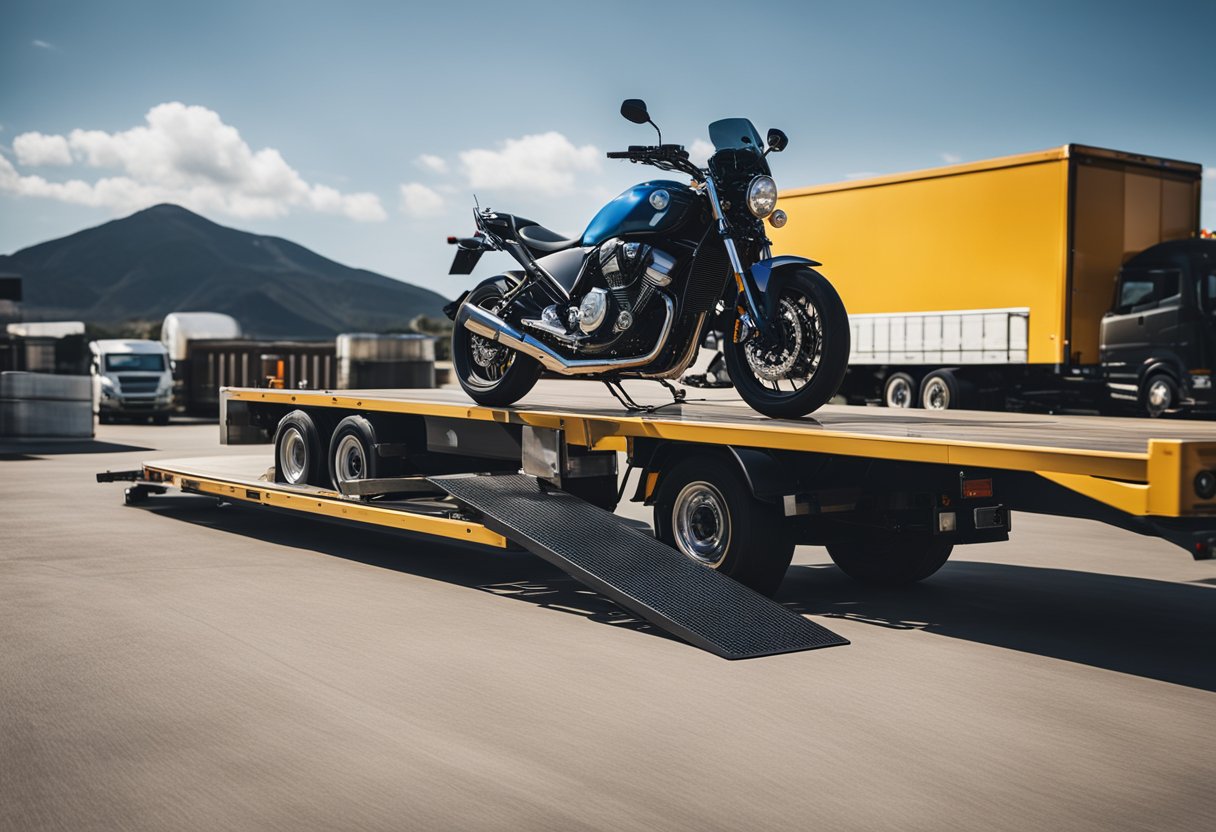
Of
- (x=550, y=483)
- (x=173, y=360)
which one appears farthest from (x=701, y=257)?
(x=173, y=360)

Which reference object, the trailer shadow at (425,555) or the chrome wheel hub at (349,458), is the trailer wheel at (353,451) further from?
the trailer shadow at (425,555)

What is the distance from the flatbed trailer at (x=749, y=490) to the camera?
552 centimetres

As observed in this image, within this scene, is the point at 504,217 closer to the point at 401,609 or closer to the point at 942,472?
the point at 401,609

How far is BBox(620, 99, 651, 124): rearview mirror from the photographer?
816 centimetres

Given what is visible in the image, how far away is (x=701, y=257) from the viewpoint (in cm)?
801

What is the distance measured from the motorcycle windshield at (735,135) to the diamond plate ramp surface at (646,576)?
2470mm

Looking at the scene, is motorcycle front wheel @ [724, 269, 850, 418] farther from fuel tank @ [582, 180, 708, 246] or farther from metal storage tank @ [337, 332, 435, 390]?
metal storage tank @ [337, 332, 435, 390]

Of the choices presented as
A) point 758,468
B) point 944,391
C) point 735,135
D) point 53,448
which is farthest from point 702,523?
point 53,448

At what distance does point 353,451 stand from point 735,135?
4057 mm

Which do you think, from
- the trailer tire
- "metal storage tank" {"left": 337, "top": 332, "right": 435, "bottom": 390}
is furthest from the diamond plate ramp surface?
"metal storage tank" {"left": 337, "top": 332, "right": 435, "bottom": 390}

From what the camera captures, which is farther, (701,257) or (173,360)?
(173,360)

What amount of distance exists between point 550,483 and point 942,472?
2.78 metres

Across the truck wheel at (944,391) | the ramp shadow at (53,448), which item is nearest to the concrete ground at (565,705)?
the ramp shadow at (53,448)

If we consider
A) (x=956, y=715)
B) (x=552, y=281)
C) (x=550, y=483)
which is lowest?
(x=956, y=715)
